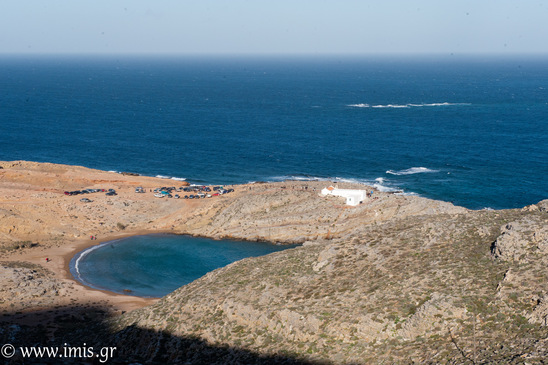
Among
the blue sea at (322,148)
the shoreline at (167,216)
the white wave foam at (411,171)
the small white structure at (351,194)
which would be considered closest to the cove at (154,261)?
the shoreline at (167,216)

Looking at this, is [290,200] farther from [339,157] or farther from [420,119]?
[420,119]

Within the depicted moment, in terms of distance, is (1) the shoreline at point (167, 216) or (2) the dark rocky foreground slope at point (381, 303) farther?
(1) the shoreline at point (167, 216)

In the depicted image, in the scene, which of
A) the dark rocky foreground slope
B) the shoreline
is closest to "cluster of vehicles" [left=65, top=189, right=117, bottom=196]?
the shoreline

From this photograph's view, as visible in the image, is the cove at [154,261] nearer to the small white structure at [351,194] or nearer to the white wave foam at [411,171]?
the small white structure at [351,194]

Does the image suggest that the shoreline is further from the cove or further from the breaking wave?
the breaking wave

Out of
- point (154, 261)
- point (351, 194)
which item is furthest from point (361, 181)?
point (154, 261)
